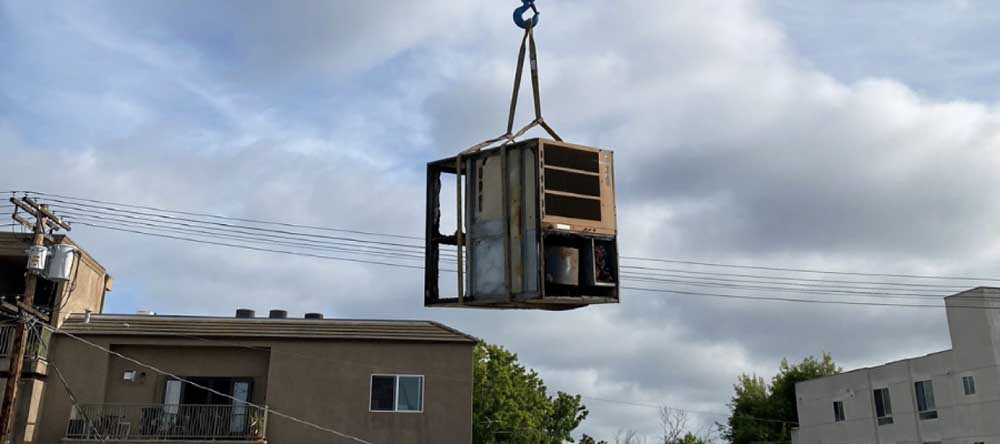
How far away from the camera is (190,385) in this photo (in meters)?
28.9

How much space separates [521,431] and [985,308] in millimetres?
19352

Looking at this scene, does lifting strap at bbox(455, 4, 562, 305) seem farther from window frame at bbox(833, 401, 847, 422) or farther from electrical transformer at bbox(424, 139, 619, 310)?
window frame at bbox(833, 401, 847, 422)

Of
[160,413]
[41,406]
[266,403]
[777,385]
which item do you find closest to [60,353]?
[41,406]

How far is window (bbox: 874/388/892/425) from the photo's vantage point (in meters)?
43.7

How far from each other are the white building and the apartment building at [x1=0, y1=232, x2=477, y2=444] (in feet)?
71.9

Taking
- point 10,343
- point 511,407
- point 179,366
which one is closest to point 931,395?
point 511,407

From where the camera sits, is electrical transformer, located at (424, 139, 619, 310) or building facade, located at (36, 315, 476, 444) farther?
building facade, located at (36, 315, 476, 444)

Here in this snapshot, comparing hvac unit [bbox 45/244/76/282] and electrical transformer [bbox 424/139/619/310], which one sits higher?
hvac unit [bbox 45/244/76/282]

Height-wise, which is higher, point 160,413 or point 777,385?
point 777,385

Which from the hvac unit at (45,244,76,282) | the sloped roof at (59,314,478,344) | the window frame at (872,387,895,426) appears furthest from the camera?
the window frame at (872,387,895,426)

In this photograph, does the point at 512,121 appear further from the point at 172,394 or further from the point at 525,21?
the point at 172,394

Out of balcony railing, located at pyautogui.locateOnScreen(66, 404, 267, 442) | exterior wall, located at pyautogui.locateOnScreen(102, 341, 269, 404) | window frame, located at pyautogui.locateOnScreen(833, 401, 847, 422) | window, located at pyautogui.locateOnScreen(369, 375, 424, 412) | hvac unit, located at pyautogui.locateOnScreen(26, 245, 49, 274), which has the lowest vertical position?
balcony railing, located at pyautogui.locateOnScreen(66, 404, 267, 442)

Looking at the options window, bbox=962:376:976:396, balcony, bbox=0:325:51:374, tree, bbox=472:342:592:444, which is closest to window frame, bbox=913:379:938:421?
window, bbox=962:376:976:396

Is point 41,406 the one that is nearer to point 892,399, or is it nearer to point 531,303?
point 531,303
